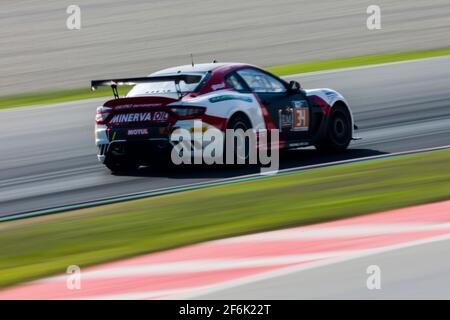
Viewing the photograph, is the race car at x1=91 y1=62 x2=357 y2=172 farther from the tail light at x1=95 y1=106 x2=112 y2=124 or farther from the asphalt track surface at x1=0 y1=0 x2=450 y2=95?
the asphalt track surface at x1=0 y1=0 x2=450 y2=95

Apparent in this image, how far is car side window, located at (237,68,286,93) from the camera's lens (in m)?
12.4

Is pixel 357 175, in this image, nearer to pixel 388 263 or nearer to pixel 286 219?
pixel 286 219

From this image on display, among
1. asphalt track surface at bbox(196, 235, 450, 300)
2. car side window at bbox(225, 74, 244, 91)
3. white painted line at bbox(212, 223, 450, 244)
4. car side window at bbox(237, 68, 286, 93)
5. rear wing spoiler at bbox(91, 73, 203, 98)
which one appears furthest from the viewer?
car side window at bbox(237, 68, 286, 93)

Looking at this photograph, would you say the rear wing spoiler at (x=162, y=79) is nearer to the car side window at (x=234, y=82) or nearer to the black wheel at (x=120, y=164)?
the car side window at (x=234, y=82)

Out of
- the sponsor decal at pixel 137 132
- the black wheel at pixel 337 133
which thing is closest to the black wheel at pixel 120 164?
the sponsor decal at pixel 137 132

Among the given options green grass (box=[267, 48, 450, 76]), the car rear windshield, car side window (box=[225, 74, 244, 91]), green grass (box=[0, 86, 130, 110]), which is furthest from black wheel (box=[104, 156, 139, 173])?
green grass (box=[267, 48, 450, 76])

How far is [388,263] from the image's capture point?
246 inches

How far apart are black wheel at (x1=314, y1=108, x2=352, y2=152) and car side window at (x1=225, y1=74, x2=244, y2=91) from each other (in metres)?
1.43

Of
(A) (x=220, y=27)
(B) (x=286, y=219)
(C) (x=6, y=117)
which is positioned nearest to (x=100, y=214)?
(B) (x=286, y=219)

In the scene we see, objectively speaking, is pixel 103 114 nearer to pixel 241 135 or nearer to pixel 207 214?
pixel 241 135

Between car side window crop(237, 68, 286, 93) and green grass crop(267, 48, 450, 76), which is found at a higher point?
car side window crop(237, 68, 286, 93)

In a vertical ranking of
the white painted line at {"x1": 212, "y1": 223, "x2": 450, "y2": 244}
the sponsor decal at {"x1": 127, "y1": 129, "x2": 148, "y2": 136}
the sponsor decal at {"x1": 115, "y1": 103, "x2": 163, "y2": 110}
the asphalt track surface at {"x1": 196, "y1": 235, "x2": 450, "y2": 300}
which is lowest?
the white painted line at {"x1": 212, "y1": 223, "x2": 450, "y2": 244}

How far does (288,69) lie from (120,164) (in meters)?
10.9

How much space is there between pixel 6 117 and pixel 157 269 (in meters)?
11.5
